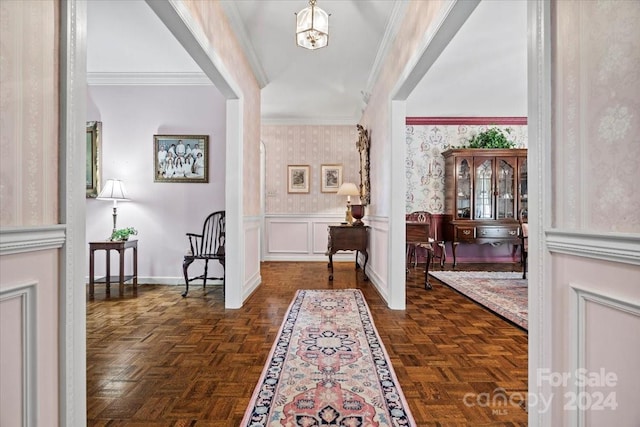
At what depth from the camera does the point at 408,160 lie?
6027 mm

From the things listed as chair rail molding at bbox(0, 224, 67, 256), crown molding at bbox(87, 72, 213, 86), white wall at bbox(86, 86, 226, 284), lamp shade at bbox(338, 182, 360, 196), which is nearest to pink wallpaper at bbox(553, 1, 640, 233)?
chair rail molding at bbox(0, 224, 67, 256)

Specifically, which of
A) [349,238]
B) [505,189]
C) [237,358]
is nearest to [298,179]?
[349,238]

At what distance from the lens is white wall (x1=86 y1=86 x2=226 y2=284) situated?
420 centimetres

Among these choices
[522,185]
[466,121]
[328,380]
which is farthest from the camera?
[466,121]

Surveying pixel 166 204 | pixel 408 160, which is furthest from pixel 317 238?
pixel 166 204

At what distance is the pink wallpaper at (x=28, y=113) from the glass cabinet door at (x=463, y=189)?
5489 mm

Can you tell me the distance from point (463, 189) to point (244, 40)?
4.03 meters

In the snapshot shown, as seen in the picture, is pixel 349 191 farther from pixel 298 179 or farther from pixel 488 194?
pixel 488 194

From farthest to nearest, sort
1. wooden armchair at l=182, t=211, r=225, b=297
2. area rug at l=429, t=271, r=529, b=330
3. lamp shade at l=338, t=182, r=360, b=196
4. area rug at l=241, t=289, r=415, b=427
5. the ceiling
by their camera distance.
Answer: lamp shade at l=338, t=182, r=360, b=196
wooden armchair at l=182, t=211, r=225, b=297
area rug at l=429, t=271, r=529, b=330
the ceiling
area rug at l=241, t=289, r=415, b=427

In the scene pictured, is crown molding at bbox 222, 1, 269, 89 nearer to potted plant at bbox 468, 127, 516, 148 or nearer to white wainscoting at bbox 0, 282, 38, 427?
white wainscoting at bbox 0, 282, 38, 427

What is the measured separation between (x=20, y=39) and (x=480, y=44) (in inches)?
145

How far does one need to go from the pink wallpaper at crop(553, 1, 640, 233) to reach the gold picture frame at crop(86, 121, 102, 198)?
4.58 metres

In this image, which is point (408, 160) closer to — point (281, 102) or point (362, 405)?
point (281, 102)

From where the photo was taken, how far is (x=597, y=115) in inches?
36.8
